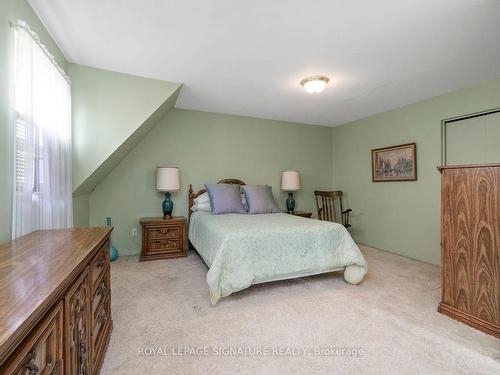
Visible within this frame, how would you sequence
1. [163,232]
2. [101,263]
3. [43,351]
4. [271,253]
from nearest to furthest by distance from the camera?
[43,351]
[101,263]
[271,253]
[163,232]

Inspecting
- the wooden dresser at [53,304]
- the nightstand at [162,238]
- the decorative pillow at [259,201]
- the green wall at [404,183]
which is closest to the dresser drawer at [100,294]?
the wooden dresser at [53,304]

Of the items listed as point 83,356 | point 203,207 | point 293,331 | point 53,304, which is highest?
point 203,207

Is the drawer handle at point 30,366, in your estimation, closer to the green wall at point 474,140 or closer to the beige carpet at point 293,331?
the beige carpet at point 293,331

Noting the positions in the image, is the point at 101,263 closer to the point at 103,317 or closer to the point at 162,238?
the point at 103,317

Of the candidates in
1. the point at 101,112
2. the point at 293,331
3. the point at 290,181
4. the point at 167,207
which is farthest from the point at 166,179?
the point at 293,331

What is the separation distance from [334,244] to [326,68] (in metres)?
1.82

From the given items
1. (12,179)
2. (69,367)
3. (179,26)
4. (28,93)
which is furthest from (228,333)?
(179,26)

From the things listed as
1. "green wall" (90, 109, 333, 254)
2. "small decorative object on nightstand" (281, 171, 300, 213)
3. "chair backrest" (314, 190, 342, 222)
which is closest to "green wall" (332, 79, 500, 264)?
"chair backrest" (314, 190, 342, 222)

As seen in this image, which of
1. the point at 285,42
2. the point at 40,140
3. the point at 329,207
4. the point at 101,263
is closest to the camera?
the point at 101,263

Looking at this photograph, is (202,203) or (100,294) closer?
(100,294)

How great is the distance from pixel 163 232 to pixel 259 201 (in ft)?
4.73

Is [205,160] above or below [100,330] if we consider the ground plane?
above

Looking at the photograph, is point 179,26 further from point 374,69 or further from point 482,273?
point 482,273

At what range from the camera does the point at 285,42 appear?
6.97 ft
